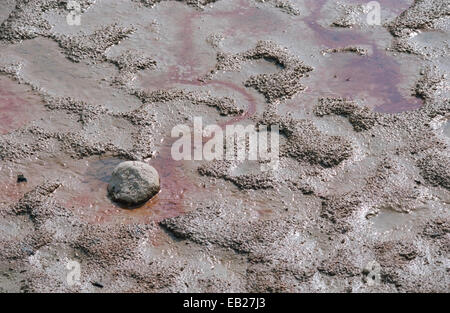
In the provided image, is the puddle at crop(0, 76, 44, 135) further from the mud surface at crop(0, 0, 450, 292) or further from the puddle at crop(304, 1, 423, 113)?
the puddle at crop(304, 1, 423, 113)

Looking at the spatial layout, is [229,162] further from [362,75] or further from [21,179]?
[362,75]

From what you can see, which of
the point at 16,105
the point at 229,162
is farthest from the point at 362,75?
the point at 16,105

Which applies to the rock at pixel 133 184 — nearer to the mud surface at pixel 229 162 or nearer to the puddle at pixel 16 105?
the mud surface at pixel 229 162

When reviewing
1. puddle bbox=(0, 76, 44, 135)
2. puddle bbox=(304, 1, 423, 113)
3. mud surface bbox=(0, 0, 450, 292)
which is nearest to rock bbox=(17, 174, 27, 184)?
mud surface bbox=(0, 0, 450, 292)

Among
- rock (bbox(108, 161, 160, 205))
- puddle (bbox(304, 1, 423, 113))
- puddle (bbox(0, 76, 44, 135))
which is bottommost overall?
rock (bbox(108, 161, 160, 205))

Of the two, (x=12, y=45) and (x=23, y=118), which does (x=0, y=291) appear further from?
(x=12, y=45)

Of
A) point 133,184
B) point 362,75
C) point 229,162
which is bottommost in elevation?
point 133,184

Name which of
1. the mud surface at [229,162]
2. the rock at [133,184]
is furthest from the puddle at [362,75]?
the rock at [133,184]
